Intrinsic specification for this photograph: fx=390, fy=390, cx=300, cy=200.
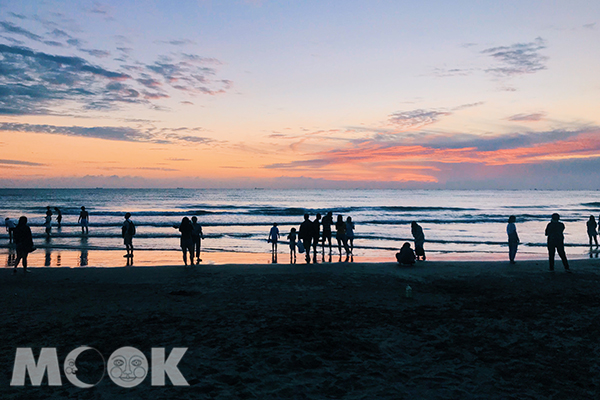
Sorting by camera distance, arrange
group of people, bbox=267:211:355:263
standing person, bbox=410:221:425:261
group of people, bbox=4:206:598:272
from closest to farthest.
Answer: group of people, bbox=4:206:598:272
group of people, bbox=267:211:355:263
standing person, bbox=410:221:425:261

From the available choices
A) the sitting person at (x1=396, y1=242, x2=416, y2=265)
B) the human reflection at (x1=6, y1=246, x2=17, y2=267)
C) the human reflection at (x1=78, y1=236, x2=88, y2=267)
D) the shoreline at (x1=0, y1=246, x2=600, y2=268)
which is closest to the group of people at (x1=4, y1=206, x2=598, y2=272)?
the sitting person at (x1=396, y1=242, x2=416, y2=265)

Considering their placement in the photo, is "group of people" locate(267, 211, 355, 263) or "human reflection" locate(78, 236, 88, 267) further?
"human reflection" locate(78, 236, 88, 267)

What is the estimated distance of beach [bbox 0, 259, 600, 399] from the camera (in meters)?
5.52

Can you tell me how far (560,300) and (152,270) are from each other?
12741 millimetres

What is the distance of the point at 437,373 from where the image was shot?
591cm

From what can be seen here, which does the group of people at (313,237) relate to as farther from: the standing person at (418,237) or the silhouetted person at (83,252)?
the silhouetted person at (83,252)

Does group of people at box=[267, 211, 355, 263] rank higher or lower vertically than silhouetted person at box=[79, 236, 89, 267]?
higher

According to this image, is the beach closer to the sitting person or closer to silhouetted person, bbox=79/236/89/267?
the sitting person

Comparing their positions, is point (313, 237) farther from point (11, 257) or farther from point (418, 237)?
point (11, 257)

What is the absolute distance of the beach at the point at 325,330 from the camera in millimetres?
5520

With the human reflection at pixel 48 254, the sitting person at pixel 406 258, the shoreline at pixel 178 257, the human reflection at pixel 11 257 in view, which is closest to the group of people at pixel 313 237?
the sitting person at pixel 406 258

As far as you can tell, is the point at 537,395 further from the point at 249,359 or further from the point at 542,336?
the point at 249,359

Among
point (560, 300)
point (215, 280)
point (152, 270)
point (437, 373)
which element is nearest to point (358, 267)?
point (215, 280)

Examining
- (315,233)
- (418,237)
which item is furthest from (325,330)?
(418,237)
